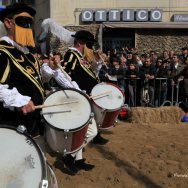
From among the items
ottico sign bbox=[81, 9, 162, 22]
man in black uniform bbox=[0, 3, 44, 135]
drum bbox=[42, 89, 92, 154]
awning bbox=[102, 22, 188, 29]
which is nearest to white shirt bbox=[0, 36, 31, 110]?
man in black uniform bbox=[0, 3, 44, 135]

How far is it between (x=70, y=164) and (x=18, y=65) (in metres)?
2.22

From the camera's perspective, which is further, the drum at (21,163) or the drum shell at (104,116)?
the drum shell at (104,116)

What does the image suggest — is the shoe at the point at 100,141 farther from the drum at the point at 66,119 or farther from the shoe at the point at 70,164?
the drum at the point at 66,119

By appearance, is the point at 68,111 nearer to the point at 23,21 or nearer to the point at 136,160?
the point at 23,21

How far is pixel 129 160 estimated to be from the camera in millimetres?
5742

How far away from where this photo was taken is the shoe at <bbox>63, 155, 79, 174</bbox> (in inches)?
207

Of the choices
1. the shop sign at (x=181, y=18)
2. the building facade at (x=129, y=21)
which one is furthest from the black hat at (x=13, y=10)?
the shop sign at (x=181, y=18)

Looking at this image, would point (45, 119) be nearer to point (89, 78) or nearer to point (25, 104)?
point (25, 104)

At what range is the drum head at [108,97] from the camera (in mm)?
6043

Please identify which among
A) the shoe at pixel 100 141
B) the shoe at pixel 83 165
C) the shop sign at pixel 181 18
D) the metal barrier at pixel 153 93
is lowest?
the shoe at pixel 100 141

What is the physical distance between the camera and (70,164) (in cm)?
529

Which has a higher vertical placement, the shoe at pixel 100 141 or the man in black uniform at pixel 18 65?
the man in black uniform at pixel 18 65

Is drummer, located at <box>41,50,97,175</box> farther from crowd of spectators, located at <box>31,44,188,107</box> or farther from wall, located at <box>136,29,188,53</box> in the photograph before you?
wall, located at <box>136,29,188,53</box>

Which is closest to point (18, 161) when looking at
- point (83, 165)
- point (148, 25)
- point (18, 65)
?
point (18, 65)
